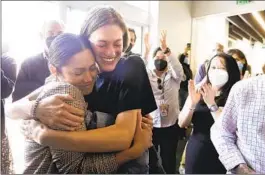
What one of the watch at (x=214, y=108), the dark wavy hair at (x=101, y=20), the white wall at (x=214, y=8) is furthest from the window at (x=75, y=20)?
the watch at (x=214, y=108)

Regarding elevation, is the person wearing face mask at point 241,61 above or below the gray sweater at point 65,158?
above

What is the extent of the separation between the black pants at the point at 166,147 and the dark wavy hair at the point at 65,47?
0.59m

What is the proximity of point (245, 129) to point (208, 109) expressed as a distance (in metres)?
0.24

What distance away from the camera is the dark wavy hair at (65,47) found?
1491mm

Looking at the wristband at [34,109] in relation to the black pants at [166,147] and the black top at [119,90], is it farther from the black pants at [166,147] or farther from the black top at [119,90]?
the black pants at [166,147]

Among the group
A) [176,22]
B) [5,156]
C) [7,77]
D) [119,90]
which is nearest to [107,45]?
[119,90]

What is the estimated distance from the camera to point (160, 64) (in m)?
1.67

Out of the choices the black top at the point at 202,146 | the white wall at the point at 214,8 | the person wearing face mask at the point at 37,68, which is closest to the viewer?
the person wearing face mask at the point at 37,68

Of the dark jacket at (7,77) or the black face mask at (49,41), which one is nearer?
the black face mask at (49,41)

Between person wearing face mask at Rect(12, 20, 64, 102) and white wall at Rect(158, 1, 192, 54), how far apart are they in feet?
1.97

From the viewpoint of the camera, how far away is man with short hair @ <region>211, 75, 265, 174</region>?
1.45 m

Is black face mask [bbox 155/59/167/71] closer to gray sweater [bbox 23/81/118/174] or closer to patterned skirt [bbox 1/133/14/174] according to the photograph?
gray sweater [bbox 23/81/118/174]

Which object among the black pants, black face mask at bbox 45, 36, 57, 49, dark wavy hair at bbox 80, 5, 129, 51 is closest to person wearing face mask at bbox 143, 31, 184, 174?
the black pants

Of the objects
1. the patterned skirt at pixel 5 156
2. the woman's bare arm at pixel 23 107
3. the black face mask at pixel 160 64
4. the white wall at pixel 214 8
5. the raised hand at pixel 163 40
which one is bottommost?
the patterned skirt at pixel 5 156
